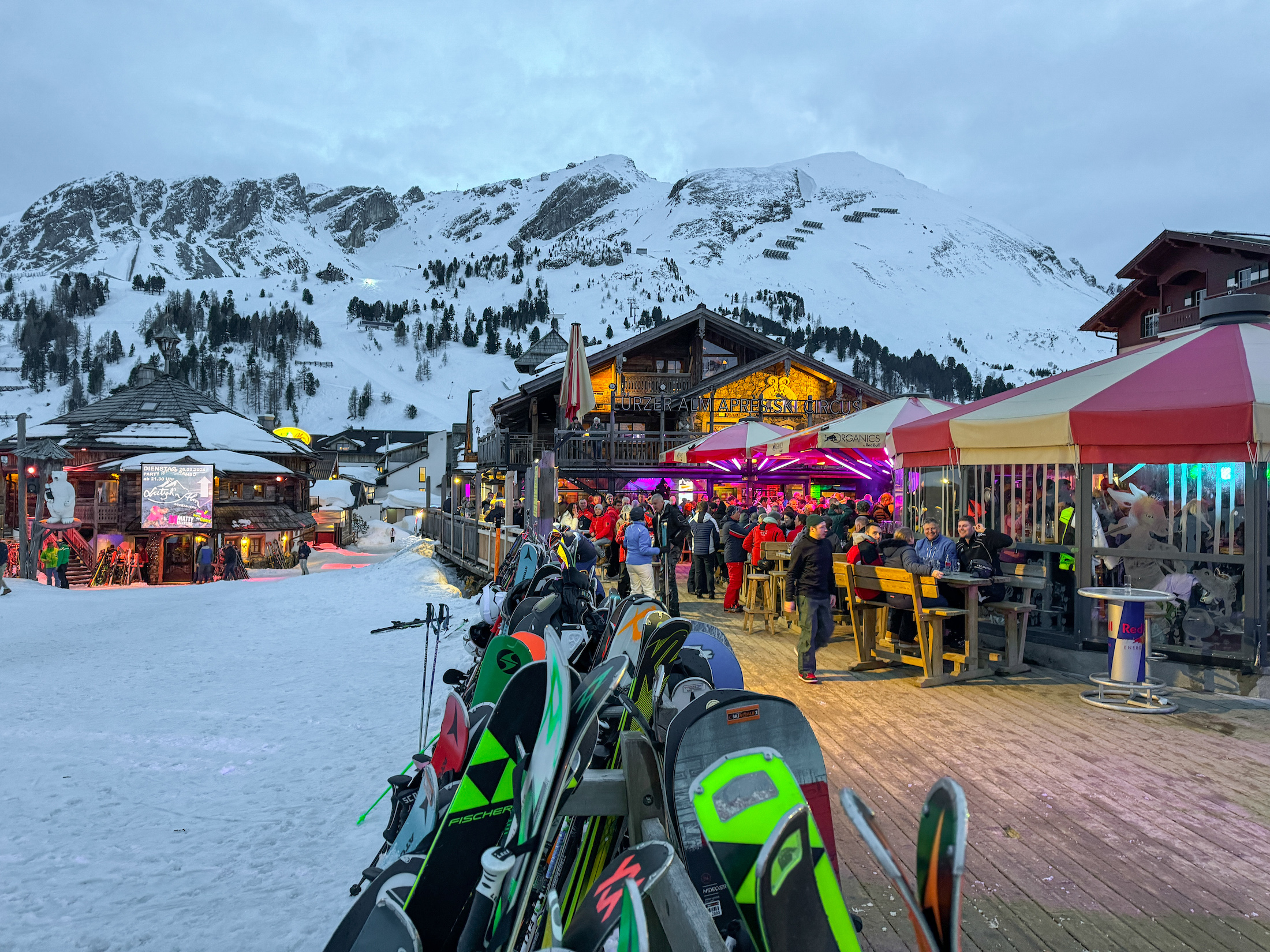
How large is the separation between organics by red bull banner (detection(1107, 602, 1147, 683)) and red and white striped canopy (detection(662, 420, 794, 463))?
7.29 metres

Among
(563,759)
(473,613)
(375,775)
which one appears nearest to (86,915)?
(375,775)

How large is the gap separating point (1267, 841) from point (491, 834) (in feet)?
12.5

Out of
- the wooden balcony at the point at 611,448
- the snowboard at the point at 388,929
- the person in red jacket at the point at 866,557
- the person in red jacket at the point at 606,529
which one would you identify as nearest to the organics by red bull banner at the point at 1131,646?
the person in red jacket at the point at 866,557

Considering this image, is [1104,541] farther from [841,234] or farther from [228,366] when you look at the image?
[841,234]

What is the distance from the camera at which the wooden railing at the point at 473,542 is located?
1346 centimetres

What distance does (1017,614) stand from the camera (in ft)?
22.7

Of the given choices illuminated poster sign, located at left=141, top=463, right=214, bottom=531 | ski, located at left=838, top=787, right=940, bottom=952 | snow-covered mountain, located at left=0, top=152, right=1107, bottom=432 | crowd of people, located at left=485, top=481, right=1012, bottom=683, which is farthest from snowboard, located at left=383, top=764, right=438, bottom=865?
snow-covered mountain, located at left=0, top=152, right=1107, bottom=432

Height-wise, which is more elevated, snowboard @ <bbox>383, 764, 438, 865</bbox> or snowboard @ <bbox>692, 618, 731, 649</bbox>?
snowboard @ <bbox>692, 618, 731, 649</bbox>

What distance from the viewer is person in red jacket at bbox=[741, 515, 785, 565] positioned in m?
9.70

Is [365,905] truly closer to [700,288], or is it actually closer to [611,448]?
[611,448]

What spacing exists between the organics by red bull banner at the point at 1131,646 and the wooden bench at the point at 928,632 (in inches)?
41.9

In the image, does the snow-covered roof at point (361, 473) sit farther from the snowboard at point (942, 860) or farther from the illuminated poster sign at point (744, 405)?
the snowboard at point (942, 860)

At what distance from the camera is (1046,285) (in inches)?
5738

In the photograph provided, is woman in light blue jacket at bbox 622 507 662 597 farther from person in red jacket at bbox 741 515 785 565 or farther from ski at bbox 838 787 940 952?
ski at bbox 838 787 940 952
